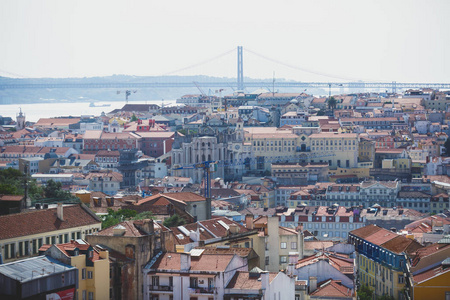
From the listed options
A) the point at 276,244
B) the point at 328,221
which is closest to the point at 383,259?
the point at 276,244

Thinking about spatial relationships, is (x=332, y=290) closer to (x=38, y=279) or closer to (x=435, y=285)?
(x=435, y=285)

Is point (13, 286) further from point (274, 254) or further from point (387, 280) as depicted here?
point (387, 280)

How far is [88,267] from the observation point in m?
27.6

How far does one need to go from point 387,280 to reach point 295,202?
34.2 m

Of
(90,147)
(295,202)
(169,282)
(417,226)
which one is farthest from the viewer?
(90,147)

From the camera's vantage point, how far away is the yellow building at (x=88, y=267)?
27438mm

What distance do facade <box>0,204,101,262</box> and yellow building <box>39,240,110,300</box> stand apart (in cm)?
214

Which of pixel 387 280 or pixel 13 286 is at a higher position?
pixel 13 286

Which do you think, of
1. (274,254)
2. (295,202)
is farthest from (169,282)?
(295,202)

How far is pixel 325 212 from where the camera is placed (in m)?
62.3

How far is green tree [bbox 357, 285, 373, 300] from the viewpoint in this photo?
3578cm

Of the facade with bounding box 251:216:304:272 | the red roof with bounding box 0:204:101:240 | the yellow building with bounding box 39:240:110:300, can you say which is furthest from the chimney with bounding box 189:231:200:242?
the yellow building with bounding box 39:240:110:300

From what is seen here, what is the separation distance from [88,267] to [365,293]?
40.5 feet

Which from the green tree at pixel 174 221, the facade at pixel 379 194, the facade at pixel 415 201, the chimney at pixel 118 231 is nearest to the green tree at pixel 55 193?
the green tree at pixel 174 221
